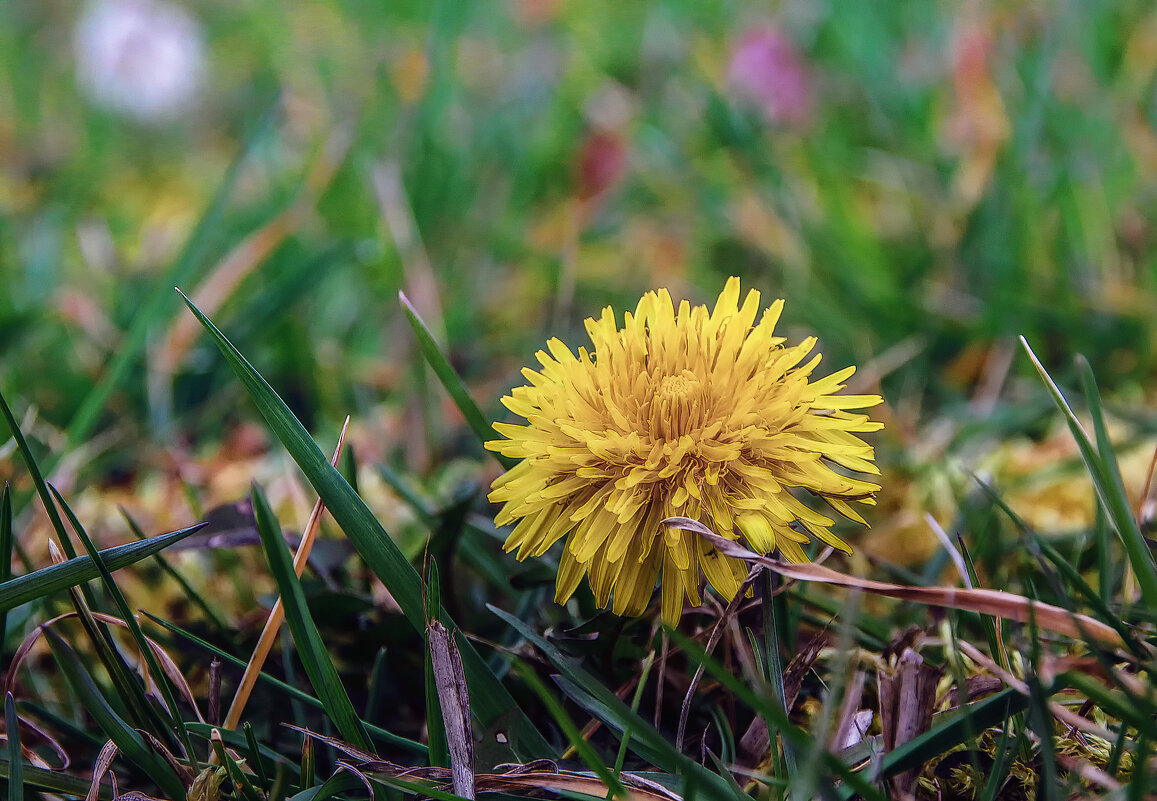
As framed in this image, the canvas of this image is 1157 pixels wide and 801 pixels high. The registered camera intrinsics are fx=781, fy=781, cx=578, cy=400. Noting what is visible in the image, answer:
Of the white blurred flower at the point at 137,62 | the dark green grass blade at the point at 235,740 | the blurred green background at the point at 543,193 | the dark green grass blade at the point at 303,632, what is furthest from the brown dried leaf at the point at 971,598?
the white blurred flower at the point at 137,62

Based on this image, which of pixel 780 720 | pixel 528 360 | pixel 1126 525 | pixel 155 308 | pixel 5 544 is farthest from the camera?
pixel 528 360

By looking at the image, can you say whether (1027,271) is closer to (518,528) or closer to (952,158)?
(952,158)

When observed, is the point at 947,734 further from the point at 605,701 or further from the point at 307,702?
the point at 307,702

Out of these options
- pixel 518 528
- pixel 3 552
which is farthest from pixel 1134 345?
pixel 3 552

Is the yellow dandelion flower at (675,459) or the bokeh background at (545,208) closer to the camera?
the yellow dandelion flower at (675,459)

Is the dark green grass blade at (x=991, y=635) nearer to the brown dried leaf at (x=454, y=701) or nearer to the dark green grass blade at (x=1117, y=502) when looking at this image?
the dark green grass blade at (x=1117, y=502)

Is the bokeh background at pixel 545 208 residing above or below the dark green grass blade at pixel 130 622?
above

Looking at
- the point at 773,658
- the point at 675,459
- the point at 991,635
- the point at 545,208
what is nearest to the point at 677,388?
the point at 675,459
